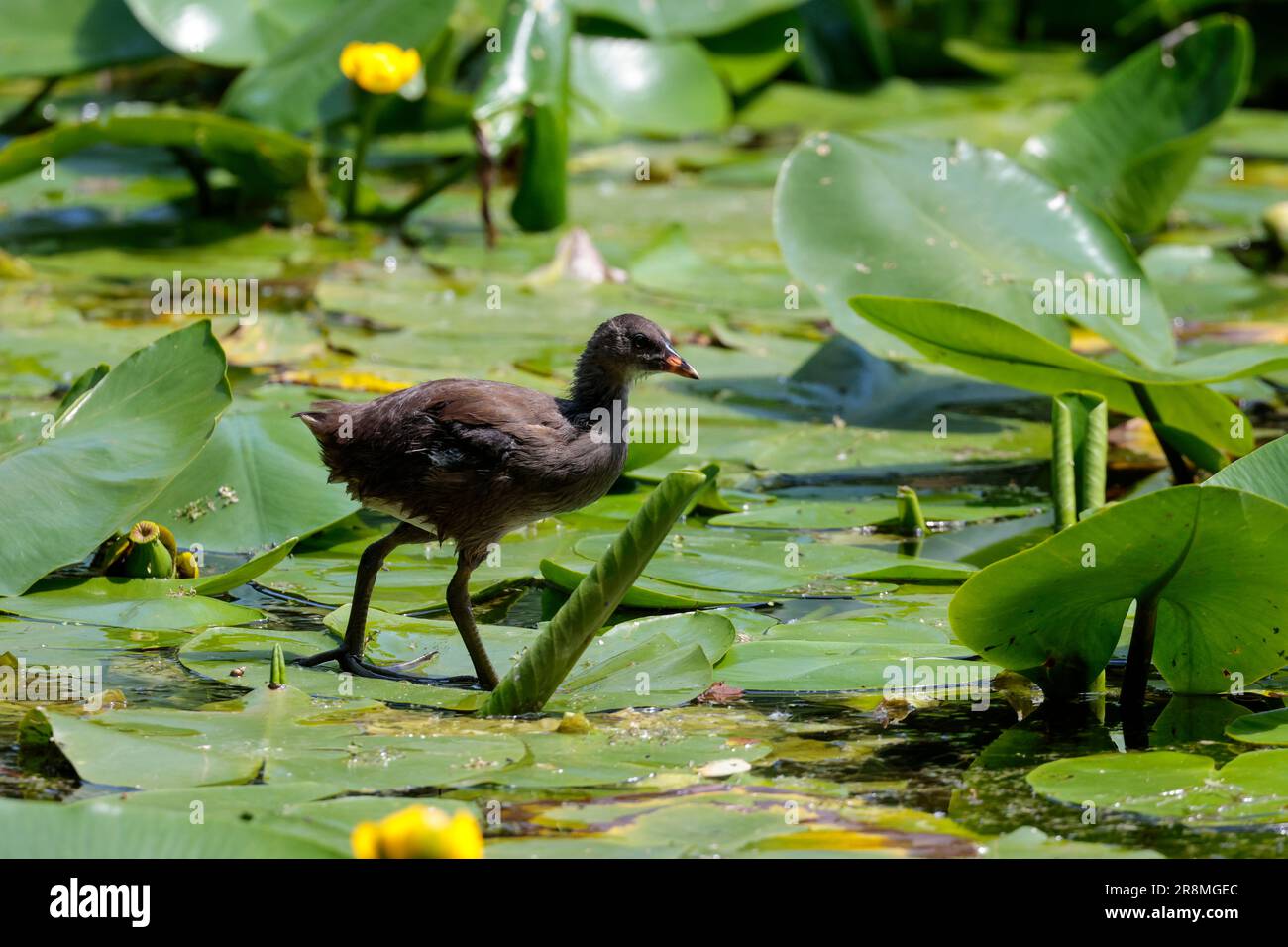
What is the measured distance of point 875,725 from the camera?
10.5 feet

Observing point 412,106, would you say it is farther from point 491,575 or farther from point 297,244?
point 491,575

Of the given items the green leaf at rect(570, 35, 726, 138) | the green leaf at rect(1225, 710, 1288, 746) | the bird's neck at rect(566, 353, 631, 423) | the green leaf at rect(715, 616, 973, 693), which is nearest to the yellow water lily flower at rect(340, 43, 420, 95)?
the green leaf at rect(570, 35, 726, 138)

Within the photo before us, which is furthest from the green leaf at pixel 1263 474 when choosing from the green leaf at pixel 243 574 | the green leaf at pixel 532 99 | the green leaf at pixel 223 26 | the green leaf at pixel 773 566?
the green leaf at pixel 223 26

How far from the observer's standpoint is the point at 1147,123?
6.48 m

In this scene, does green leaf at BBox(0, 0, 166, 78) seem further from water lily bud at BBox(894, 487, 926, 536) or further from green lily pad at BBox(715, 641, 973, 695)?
green lily pad at BBox(715, 641, 973, 695)

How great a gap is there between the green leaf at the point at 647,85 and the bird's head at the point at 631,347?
5.48m

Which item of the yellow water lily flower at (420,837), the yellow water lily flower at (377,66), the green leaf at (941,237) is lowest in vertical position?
the yellow water lily flower at (420,837)

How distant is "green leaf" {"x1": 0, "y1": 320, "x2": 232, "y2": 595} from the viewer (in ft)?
11.5

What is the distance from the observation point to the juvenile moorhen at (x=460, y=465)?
3507 mm

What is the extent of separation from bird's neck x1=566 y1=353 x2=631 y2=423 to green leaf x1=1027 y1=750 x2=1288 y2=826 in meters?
1.32

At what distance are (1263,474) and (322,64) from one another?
16.1 ft

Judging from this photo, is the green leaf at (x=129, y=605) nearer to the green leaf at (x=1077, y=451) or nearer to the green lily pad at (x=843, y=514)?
the green lily pad at (x=843, y=514)
